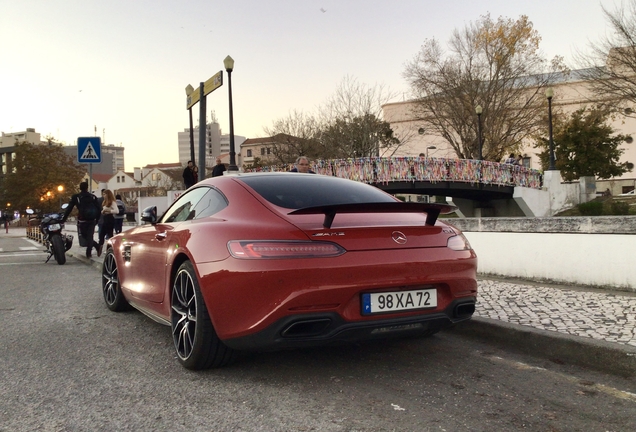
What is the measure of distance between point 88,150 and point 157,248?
1042 centimetres

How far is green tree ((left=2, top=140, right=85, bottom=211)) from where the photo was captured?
6431 centimetres

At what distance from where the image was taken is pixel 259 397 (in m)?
3.24

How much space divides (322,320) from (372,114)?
38.6m

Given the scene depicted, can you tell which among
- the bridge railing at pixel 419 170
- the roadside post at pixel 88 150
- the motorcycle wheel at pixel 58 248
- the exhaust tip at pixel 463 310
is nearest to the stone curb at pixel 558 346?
the exhaust tip at pixel 463 310

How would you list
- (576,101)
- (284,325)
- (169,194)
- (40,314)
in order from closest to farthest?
(284,325), (40,314), (169,194), (576,101)

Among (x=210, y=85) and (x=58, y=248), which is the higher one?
(x=210, y=85)

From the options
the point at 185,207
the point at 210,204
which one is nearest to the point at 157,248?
the point at 185,207

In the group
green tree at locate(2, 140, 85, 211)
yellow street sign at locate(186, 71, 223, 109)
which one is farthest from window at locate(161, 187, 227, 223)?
green tree at locate(2, 140, 85, 211)

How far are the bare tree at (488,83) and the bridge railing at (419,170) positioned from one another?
9419 mm

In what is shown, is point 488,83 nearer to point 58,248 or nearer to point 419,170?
point 419,170

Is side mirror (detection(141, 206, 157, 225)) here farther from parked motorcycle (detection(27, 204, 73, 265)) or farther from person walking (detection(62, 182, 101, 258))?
parked motorcycle (detection(27, 204, 73, 265))

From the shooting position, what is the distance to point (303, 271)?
3158 millimetres

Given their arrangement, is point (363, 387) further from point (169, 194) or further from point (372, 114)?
point (372, 114)

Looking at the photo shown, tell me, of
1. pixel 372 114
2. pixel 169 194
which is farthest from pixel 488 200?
pixel 169 194
